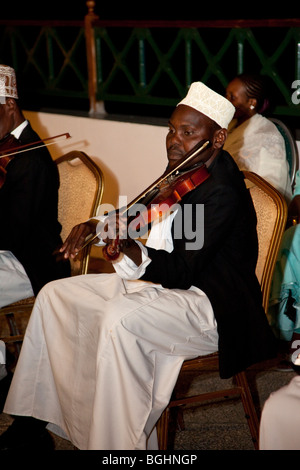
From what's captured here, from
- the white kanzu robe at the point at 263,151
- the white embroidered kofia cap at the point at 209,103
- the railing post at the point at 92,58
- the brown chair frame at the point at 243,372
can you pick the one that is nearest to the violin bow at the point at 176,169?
the white embroidered kofia cap at the point at 209,103

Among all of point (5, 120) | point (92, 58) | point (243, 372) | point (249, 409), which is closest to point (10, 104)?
point (5, 120)

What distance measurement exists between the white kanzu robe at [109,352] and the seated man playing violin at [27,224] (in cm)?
50

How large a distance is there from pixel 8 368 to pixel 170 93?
7.32m

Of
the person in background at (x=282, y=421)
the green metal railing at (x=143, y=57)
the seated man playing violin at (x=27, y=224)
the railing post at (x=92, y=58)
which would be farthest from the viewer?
the railing post at (x=92, y=58)

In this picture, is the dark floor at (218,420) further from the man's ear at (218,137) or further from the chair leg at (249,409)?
the man's ear at (218,137)

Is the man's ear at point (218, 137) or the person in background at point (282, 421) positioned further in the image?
the man's ear at point (218, 137)

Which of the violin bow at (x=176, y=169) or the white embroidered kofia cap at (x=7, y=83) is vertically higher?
the white embroidered kofia cap at (x=7, y=83)

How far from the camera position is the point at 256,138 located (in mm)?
4027

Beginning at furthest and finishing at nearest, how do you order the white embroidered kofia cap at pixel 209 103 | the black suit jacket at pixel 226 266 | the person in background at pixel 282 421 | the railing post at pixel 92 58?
the railing post at pixel 92 58 → the white embroidered kofia cap at pixel 209 103 → the black suit jacket at pixel 226 266 → the person in background at pixel 282 421

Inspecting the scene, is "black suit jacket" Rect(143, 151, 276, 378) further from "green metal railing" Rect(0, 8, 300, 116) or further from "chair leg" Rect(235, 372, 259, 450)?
"green metal railing" Rect(0, 8, 300, 116)

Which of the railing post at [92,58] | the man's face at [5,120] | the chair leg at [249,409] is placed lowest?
the chair leg at [249,409]

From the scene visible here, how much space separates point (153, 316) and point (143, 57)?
3437 mm

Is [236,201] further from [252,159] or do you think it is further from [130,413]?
[252,159]

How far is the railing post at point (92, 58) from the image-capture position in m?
5.73
